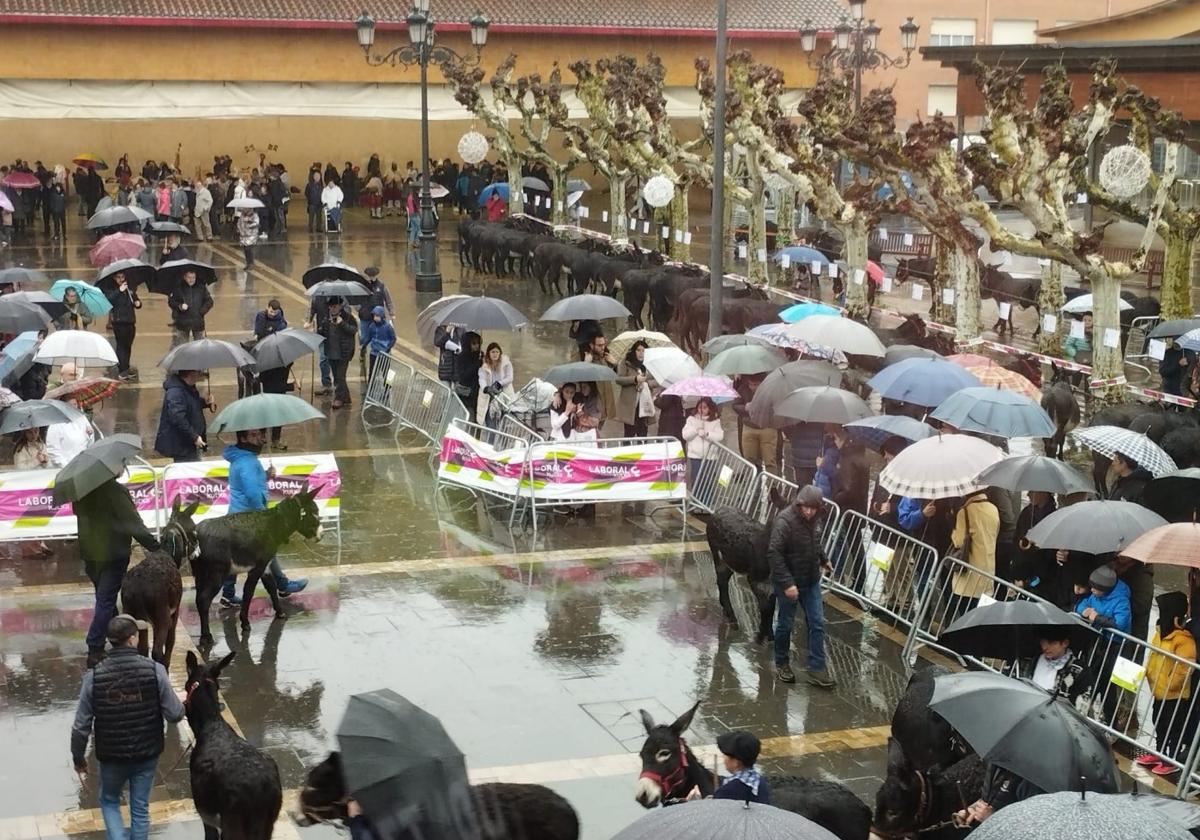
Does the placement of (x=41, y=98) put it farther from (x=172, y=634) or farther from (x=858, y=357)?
(x=172, y=634)

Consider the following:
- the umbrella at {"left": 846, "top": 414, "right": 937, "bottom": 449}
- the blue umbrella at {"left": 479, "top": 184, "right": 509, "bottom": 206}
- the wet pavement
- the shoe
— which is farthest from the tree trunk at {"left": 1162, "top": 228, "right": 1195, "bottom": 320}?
the blue umbrella at {"left": 479, "top": 184, "right": 509, "bottom": 206}

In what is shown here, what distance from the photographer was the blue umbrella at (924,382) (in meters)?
14.1

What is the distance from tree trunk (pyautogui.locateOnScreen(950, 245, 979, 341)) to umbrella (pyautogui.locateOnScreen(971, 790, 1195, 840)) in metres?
14.8

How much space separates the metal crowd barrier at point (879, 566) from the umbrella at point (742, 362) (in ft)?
10.4

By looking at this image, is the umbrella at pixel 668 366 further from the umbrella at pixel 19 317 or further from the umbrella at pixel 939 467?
the umbrella at pixel 19 317

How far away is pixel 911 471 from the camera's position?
11453 mm

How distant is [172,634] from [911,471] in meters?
5.26

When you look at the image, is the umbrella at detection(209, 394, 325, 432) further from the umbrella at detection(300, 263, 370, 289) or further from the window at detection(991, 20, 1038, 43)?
the window at detection(991, 20, 1038, 43)

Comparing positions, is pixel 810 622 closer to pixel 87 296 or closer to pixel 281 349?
pixel 281 349

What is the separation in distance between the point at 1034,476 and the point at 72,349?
391 inches

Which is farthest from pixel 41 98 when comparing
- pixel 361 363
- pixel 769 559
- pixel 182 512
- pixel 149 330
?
pixel 769 559

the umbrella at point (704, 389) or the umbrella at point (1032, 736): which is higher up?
the umbrella at point (704, 389)

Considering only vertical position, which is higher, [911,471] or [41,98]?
[41,98]

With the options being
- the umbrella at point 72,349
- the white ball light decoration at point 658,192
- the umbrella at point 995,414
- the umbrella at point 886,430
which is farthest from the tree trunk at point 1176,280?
the umbrella at point 72,349
